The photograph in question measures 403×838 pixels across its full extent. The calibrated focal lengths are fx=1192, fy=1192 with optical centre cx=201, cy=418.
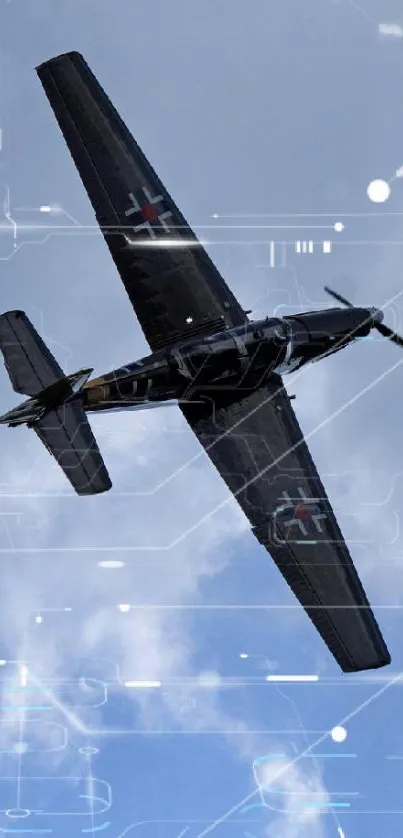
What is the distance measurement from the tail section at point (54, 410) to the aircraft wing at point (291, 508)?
4956 millimetres

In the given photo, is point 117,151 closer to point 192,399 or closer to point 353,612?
point 192,399

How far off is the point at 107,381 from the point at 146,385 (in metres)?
1.28

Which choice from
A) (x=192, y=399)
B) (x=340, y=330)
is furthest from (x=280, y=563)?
(x=340, y=330)

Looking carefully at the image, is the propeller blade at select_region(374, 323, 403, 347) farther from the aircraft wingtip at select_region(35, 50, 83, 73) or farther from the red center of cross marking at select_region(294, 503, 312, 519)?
the aircraft wingtip at select_region(35, 50, 83, 73)

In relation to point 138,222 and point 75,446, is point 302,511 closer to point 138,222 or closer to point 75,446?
point 75,446

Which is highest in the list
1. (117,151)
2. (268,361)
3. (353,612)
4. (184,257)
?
(117,151)

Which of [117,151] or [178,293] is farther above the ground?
[117,151]

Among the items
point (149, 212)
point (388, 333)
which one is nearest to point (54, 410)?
point (149, 212)

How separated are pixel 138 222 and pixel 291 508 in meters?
10.0

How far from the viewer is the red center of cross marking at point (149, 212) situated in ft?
121

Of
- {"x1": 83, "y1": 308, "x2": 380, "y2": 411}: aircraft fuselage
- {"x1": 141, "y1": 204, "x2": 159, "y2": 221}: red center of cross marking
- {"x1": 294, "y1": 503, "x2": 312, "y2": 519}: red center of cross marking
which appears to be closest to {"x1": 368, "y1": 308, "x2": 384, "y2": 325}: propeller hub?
{"x1": 83, "y1": 308, "x2": 380, "y2": 411}: aircraft fuselage

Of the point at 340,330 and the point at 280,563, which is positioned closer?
the point at 280,563

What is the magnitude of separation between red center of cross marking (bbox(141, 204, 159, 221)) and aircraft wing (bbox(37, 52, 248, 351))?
31 millimetres

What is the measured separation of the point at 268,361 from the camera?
35688 mm
